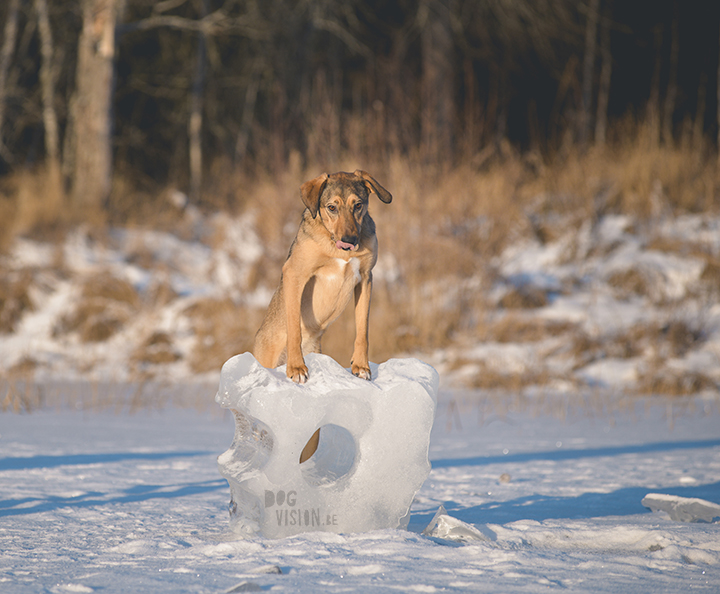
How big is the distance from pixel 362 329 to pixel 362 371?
0.24 meters

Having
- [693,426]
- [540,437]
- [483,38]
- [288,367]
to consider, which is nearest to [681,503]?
[288,367]

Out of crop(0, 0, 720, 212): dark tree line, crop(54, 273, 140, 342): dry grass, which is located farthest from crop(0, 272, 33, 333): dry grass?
crop(0, 0, 720, 212): dark tree line

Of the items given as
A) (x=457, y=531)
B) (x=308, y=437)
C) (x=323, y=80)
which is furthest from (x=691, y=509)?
(x=323, y=80)

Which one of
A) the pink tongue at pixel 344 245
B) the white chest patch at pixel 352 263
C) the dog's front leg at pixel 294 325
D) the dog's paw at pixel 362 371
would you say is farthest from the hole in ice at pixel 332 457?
the pink tongue at pixel 344 245

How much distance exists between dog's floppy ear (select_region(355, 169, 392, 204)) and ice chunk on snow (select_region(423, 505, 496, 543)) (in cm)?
157

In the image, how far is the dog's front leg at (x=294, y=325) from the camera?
342 cm

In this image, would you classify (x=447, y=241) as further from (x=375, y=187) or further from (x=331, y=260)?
(x=331, y=260)

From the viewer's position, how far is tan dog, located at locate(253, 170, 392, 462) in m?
3.56

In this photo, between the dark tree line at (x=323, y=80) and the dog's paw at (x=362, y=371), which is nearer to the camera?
the dog's paw at (x=362, y=371)

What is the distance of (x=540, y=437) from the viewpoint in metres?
6.08

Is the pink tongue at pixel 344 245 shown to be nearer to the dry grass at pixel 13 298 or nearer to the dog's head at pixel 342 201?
the dog's head at pixel 342 201

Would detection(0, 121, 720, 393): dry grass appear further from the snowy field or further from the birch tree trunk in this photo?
the snowy field

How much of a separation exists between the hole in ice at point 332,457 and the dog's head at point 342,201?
0.96 metres

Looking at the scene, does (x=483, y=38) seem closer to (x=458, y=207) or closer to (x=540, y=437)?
(x=458, y=207)
